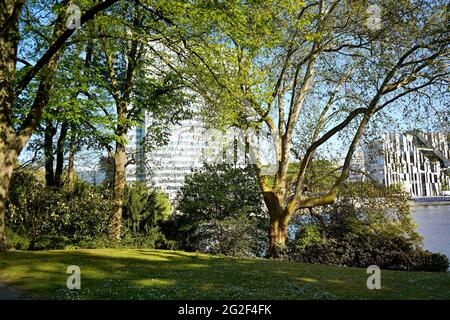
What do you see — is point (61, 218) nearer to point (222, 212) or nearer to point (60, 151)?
point (60, 151)

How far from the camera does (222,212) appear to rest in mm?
22938

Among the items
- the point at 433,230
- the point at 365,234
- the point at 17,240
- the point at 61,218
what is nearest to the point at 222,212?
the point at 365,234

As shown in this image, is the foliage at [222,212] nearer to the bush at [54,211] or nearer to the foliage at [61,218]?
the foliage at [61,218]

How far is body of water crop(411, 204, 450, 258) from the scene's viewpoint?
27.1 metres

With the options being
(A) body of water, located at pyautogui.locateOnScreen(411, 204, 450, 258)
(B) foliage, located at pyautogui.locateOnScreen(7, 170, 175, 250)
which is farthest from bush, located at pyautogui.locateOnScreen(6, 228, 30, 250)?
(A) body of water, located at pyautogui.locateOnScreen(411, 204, 450, 258)

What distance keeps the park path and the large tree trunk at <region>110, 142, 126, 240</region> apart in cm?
1110

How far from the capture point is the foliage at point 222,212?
21000 mm

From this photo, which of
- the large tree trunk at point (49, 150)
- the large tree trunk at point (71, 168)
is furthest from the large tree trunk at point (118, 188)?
the large tree trunk at point (49, 150)

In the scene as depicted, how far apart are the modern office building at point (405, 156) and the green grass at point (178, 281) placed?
9.65 meters

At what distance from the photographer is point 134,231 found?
20203 mm

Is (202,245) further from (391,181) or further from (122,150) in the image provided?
(391,181)

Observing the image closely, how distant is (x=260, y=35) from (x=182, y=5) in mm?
2663

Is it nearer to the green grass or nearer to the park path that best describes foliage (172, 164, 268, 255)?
the green grass
